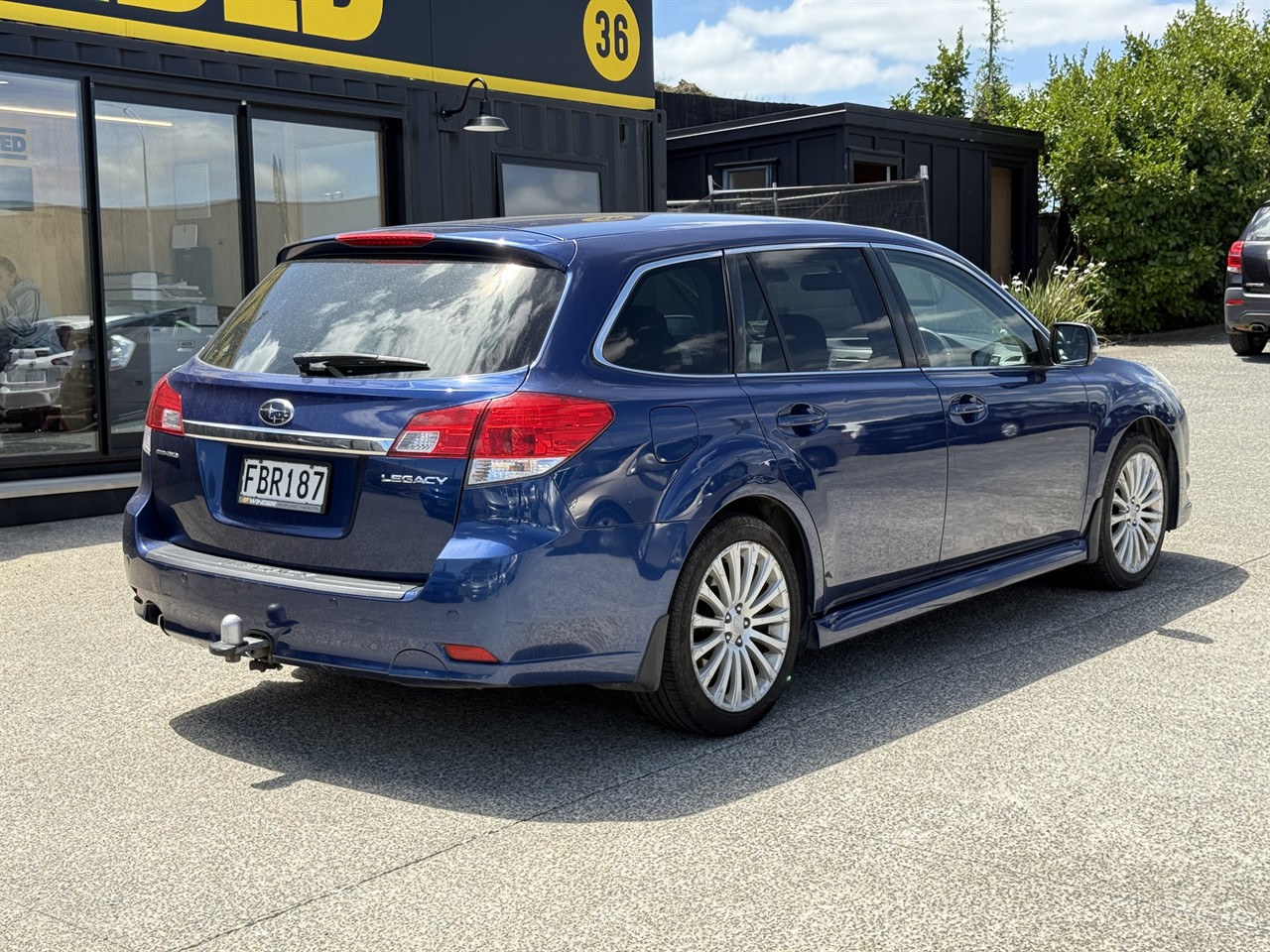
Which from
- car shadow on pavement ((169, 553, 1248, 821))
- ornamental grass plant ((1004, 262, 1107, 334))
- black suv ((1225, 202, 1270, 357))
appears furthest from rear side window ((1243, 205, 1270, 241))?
car shadow on pavement ((169, 553, 1248, 821))

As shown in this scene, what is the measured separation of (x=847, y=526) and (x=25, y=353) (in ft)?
21.7

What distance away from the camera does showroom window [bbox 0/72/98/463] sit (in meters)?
9.48

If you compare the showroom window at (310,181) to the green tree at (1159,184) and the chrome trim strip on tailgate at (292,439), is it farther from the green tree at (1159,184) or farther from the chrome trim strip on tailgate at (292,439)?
the green tree at (1159,184)

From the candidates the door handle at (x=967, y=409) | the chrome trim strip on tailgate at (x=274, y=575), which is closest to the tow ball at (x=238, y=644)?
the chrome trim strip on tailgate at (x=274, y=575)

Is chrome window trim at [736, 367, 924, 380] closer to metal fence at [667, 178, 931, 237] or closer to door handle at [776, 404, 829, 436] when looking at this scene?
door handle at [776, 404, 829, 436]

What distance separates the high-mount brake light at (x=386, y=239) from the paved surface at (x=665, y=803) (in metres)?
1.59

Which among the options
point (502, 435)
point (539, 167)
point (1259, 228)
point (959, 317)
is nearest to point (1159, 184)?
point (1259, 228)

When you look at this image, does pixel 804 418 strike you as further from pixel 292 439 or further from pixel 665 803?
pixel 292 439

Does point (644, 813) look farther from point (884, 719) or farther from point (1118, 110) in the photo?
point (1118, 110)

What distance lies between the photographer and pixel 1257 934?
10.7 ft

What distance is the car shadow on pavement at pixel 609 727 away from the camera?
170 inches

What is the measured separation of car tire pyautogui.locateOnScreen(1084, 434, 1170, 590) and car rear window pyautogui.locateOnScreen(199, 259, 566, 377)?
317 centimetres

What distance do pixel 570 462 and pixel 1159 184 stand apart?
20.2 m

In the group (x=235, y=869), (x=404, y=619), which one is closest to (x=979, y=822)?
(x=404, y=619)
